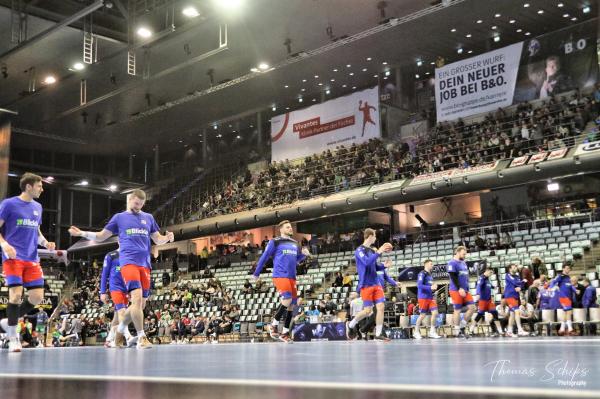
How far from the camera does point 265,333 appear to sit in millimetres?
22922

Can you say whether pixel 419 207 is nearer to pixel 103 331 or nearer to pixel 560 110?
pixel 560 110

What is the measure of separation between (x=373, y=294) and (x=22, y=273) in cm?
629

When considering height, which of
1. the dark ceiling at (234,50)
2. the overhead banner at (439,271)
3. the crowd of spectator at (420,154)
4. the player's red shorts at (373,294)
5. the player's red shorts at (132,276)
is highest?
the dark ceiling at (234,50)

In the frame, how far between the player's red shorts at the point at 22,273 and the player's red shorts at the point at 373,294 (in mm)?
5947

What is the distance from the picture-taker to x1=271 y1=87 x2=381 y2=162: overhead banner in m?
32.2

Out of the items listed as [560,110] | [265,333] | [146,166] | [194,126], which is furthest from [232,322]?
[146,166]

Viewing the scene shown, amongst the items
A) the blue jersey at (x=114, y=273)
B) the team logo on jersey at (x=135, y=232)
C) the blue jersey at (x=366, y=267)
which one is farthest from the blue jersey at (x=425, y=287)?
the team logo on jersey at (x=135, y=232)

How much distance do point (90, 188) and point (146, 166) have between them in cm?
465

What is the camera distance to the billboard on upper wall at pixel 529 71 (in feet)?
89.5

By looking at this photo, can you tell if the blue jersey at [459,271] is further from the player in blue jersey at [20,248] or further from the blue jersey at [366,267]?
the player in blue jersey at [20,248]

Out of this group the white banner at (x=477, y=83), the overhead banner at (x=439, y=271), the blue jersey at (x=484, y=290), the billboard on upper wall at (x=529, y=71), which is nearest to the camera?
the blue jersey at (x=484, y=290)

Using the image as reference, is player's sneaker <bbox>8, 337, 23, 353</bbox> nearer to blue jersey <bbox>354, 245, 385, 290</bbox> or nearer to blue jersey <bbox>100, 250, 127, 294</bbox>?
blue jersey <bbox>100, 250, 127, 294</bbox>

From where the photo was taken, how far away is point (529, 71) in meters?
28.2

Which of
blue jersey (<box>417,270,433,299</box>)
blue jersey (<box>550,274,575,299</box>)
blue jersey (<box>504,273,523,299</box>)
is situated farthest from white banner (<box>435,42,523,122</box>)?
blue jersey (<box>417,270,433,299</box>)
